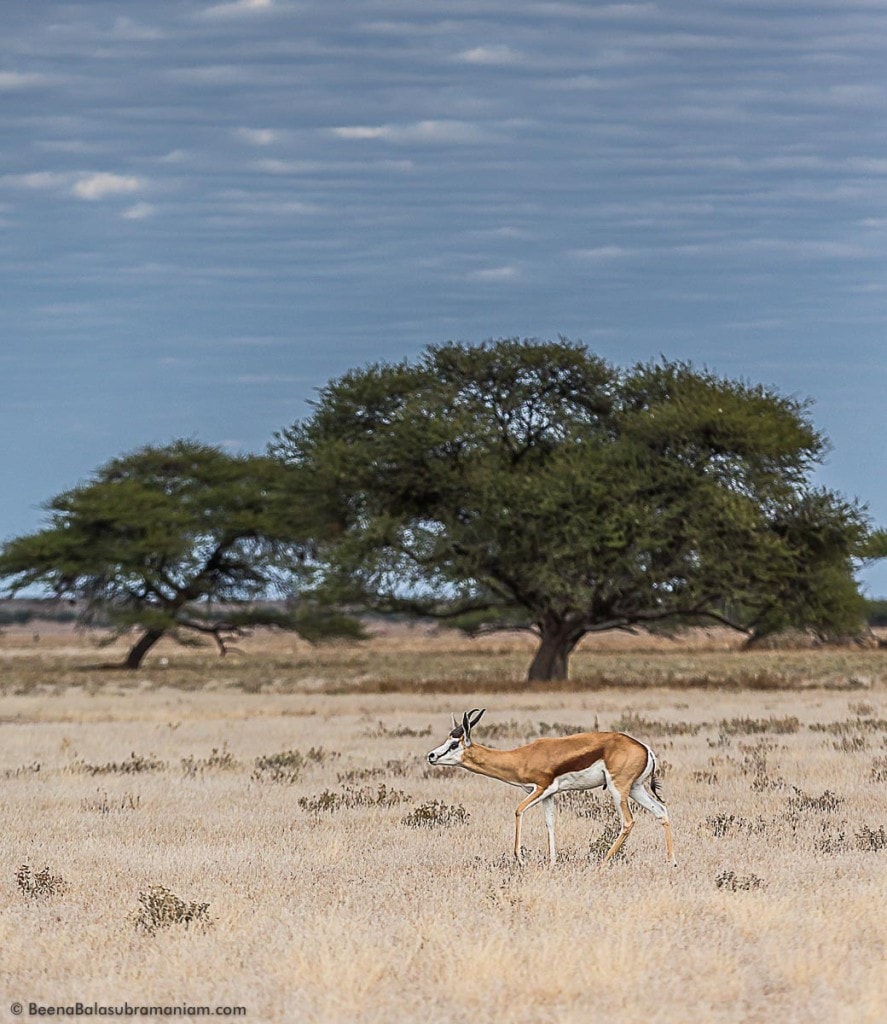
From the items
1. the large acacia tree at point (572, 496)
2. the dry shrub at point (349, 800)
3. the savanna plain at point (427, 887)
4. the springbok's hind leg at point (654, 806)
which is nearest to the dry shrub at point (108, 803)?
the savanna plain at point (427, 887)

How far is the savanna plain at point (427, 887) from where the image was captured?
24.7ft

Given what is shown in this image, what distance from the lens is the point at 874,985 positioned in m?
7.49

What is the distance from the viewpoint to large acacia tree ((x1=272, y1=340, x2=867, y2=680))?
132 ft

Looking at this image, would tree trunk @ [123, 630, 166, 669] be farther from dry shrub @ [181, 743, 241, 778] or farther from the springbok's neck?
the springbok's neck

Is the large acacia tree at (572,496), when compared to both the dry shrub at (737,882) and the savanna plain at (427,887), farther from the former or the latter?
the dry shrub at (737,882)

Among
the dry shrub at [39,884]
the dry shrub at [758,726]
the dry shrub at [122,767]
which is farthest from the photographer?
the dry shrub at [758,726]

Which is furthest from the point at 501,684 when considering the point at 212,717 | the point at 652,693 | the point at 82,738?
the point at 82,738

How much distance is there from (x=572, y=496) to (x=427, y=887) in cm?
2980

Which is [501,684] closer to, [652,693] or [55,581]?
[652,693]

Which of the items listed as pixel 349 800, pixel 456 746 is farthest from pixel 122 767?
pixel 456 746

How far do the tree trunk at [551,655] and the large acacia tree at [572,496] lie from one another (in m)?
0.05

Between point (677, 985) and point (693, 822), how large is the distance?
19.8 ft

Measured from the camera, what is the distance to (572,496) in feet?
130

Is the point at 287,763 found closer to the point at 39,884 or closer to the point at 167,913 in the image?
the point at 39,884
